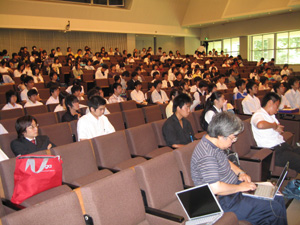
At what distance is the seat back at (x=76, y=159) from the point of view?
107 inches

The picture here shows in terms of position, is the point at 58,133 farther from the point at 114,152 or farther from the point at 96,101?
the point at 114,152

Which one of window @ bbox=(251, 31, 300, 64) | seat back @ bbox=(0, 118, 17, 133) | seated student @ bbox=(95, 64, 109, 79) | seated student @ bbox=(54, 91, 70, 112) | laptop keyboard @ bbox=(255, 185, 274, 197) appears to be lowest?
laptop keyboard @ bbox=(255, 185, 274, 197)

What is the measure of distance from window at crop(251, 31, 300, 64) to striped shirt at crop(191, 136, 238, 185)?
1620 centimetres

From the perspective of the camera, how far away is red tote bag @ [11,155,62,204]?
2252 millimetres

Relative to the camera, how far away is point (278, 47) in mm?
16609

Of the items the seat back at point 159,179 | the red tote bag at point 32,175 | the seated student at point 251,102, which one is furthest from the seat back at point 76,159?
the seated student at point 251,102

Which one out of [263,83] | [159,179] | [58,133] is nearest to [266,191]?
[159,179]

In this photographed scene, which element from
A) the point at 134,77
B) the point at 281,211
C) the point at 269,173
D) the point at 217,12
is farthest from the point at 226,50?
the point at 281,211

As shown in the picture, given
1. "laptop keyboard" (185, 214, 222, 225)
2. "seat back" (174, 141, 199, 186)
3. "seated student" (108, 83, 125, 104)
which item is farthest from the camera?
"seated student" (108, 83, 125, 104)

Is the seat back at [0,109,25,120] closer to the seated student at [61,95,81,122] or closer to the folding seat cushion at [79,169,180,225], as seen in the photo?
the seated student at [61,95,81,122]

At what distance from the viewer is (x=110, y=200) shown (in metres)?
1.88

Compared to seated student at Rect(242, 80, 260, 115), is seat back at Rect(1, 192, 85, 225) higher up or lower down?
lower down

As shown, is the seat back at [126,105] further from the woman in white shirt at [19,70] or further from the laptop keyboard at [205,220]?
Answer: the woman in white shirt at [19,70]

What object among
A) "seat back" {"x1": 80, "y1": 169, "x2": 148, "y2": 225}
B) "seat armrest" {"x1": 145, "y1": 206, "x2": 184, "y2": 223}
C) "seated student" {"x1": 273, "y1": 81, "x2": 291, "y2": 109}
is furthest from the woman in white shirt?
"seat armrest" {"x1": 145, "y1": 206, "x2": 184, "y2": 223}
